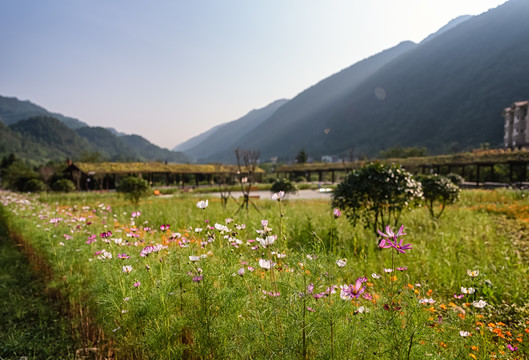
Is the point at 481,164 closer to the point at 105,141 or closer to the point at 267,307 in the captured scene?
the point at 267,307

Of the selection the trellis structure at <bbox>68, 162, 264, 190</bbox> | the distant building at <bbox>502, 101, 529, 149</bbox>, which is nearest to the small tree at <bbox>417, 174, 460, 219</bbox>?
the trellis structure at <bbox>68, 162, 264, 190</bbox>

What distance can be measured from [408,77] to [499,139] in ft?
317

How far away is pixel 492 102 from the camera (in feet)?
300

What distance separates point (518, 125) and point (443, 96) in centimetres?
8709

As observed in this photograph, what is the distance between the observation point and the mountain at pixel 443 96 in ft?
302

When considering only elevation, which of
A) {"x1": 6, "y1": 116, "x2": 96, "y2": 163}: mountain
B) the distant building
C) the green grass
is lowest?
the green grass

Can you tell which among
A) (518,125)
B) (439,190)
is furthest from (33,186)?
(518,125)

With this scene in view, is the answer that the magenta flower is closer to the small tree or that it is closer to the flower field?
the flower field

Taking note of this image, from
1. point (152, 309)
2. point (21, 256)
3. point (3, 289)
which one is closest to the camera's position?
point (152, 309)

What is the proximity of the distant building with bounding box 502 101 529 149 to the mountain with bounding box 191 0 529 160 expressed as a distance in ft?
94.6

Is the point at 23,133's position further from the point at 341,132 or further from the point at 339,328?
the point at 339,328

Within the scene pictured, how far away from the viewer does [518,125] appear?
4569 cm

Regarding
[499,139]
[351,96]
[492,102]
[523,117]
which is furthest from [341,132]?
[523,117]

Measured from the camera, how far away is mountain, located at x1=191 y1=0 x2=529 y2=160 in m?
91.9
